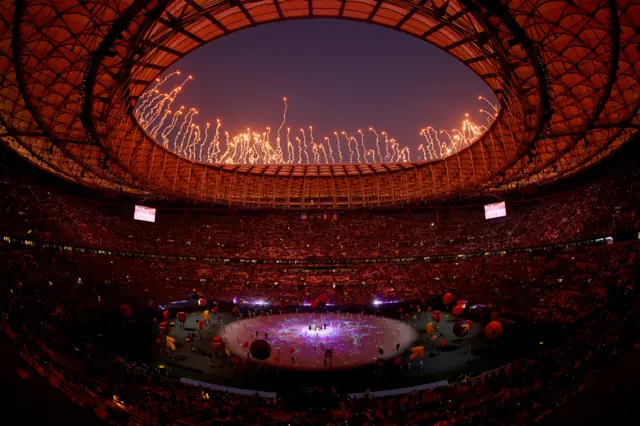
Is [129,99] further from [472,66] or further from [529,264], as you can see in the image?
[529,264]

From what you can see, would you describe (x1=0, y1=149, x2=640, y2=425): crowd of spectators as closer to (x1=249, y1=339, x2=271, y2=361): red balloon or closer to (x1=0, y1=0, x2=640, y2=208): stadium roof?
(x1=249, y1=339, x2=271, y2=361): red balloon

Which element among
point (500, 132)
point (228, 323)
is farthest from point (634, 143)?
point (228, 323)

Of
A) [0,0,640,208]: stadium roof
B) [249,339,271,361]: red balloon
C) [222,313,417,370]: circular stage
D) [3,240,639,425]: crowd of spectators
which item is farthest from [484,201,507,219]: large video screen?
[249,339,271,361]: red balloon

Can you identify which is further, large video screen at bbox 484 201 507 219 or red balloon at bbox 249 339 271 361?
large video screen at bbox 484 201 507 219

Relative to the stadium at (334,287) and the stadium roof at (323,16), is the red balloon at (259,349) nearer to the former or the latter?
the stadium at (334,287)

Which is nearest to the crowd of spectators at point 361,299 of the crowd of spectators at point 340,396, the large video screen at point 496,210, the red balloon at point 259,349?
the crowd of spectators at point 340,396

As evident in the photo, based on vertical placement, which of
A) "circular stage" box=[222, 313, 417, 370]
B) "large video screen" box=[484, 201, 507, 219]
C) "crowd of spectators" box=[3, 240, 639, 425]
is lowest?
"circular stage" box=[222, 313, 417, 370]
